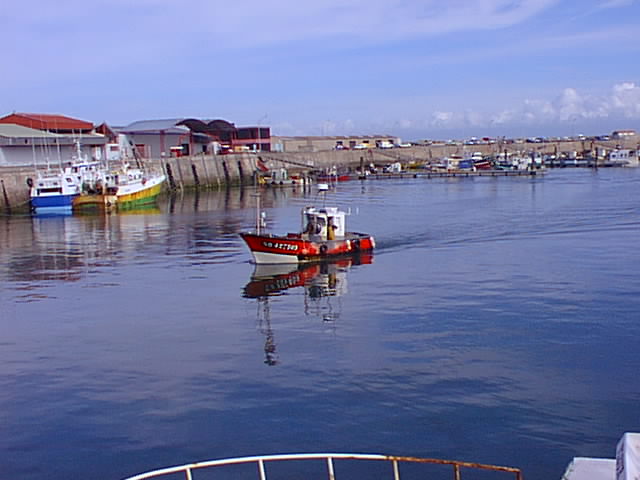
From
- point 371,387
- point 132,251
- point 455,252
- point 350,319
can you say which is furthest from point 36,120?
point 371,387

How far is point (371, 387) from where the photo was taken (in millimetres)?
16688

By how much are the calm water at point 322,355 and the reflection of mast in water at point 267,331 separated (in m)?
0.09

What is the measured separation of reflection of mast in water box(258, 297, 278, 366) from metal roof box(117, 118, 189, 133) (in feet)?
229

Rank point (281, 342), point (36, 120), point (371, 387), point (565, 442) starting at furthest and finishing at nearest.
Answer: point (36, 120), point (281, 342), point (371, 387), point (565, 442)

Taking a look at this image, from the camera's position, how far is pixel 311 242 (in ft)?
110

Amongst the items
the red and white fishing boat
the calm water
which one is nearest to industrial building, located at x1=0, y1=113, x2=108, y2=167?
the calm water

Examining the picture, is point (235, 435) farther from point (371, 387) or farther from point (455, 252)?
point (455, 252)

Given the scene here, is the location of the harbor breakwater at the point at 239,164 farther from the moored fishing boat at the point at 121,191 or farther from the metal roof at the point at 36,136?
the moored fishing boat at the point at 121,191

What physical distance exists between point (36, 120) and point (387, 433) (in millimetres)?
74230

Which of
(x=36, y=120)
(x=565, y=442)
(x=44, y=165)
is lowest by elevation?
(x=565, y=442)

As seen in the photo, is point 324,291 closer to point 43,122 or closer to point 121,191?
point 121,191

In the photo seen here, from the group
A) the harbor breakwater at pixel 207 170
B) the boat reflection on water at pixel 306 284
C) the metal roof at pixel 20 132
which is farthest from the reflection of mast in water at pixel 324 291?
the metal roof at pixel 20 132

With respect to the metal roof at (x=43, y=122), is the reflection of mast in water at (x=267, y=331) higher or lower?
lower

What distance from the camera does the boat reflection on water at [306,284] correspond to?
2381 centimetres
